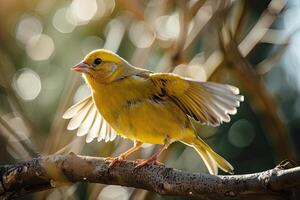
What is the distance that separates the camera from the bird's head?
12.3 feet

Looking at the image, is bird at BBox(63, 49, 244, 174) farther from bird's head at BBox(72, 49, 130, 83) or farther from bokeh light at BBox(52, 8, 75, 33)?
bokeh light at BBox(52, 8, 75, 33)

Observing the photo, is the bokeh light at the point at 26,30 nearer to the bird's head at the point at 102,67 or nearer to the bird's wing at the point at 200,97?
the bird's head at the point at 102,67

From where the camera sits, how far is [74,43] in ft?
18.1

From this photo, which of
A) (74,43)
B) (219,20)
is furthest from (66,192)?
(74,43)

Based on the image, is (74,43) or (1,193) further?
(74,43)

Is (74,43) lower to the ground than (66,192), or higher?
higher

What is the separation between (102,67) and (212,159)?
0.87 m

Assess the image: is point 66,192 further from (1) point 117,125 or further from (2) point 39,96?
(2) point 39,96

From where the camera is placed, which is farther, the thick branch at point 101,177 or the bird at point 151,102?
the bird at point 151,102

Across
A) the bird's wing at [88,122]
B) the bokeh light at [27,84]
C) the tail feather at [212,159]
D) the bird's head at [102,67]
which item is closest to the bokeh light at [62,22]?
the bokeh light at [27,84]

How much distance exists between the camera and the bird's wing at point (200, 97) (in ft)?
11.0

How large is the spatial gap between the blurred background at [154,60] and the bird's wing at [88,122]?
0.10m

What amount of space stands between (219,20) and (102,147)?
4.62 ft

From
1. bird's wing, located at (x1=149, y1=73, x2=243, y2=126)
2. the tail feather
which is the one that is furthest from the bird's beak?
the tail feather
